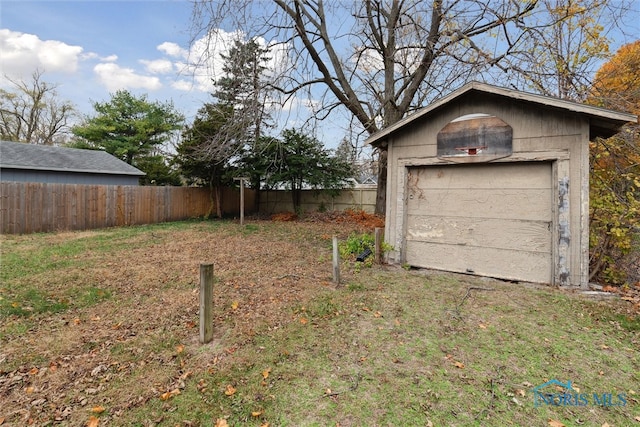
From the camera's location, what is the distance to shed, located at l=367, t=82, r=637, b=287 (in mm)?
4305

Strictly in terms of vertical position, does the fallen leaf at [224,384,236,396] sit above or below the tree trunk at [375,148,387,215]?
below

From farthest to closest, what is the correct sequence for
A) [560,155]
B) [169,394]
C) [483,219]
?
1. [483,219]
2. [560,155]
3. [169,394]

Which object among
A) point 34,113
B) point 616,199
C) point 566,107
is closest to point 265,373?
point 566,107

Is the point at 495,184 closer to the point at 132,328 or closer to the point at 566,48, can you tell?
the point at 566,48

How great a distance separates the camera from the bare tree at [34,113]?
23.7 m

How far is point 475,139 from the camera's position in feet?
16.1

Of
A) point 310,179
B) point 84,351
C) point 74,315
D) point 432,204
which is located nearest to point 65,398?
point 84,351

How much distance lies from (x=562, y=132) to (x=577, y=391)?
3.60 meters

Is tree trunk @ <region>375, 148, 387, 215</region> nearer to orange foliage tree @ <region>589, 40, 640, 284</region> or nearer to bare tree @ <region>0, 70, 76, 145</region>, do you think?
orange foliage tree @ <region>589, 40, 640, 284</region>

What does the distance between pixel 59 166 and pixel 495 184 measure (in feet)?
55.2

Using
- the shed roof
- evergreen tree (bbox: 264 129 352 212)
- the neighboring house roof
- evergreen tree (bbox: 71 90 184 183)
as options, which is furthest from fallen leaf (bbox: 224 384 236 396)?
evergreen tree (bbox: 71 90 184 183)

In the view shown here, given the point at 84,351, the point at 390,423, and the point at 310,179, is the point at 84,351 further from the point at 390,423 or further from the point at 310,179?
the point at 310,179

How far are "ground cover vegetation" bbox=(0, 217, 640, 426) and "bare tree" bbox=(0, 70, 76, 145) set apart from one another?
2781cm

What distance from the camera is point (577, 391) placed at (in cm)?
230
